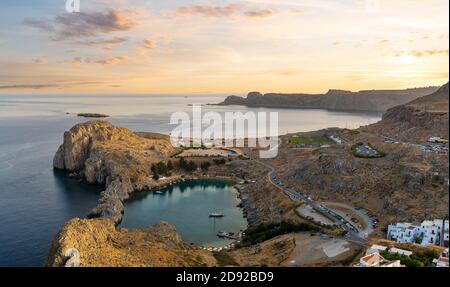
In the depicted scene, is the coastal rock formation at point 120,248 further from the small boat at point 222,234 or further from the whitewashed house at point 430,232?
the whitewashed house at point 430,232

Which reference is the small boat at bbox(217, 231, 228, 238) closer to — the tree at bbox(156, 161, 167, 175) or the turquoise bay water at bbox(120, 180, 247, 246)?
the turquoise bay water at bbox(120, 180, 247, 246)

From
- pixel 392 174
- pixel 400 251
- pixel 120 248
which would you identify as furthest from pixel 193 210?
pixel 400 251

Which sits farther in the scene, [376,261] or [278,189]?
[278,189]

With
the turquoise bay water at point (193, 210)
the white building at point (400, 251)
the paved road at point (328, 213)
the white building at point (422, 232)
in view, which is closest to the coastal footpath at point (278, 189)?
the paved road at point (328, 213)

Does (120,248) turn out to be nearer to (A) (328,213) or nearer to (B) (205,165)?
(A) (328,213)
